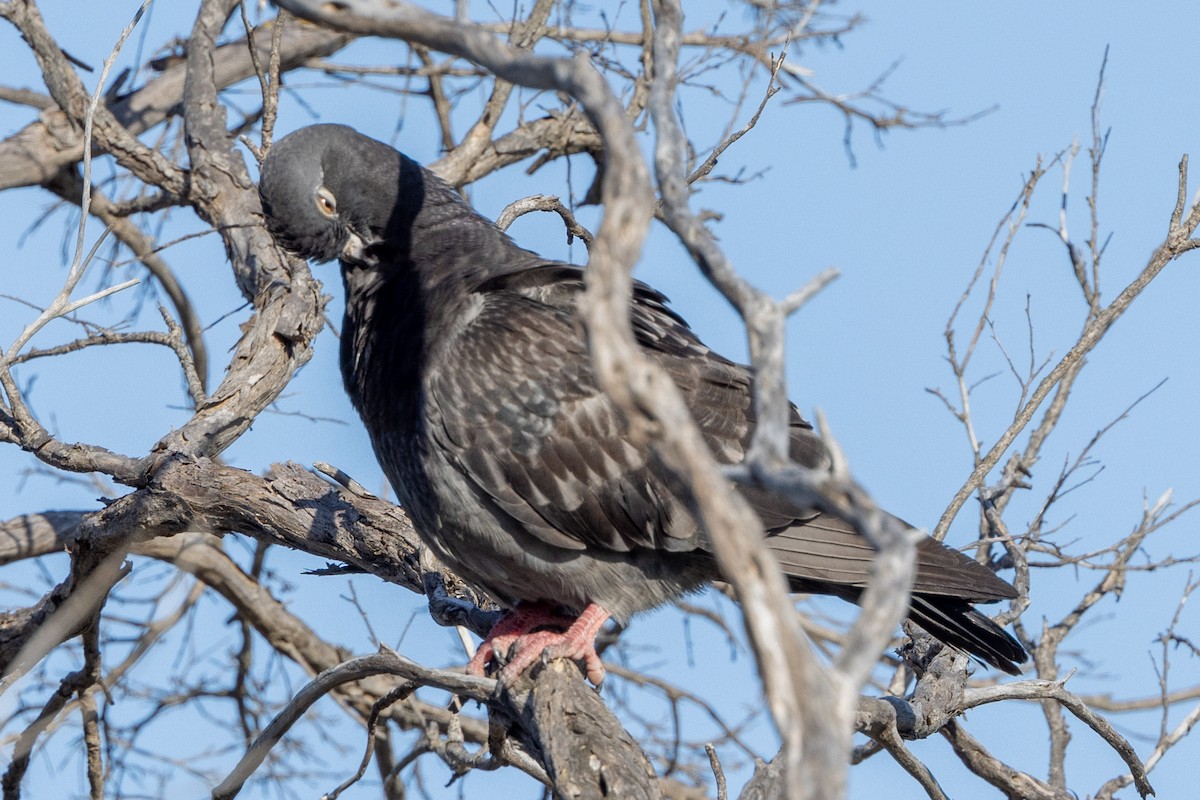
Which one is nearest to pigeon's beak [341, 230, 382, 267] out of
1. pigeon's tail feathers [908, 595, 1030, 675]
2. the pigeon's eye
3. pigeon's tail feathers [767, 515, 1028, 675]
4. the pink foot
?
the pigeon's eye

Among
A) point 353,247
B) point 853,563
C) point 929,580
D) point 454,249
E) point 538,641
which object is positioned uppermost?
point 353,247

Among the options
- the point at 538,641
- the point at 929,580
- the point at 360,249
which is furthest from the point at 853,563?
the point at 360,249

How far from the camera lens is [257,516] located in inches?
197

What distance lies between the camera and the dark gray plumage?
14.2 ft

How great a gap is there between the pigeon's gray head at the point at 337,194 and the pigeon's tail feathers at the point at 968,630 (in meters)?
2.55

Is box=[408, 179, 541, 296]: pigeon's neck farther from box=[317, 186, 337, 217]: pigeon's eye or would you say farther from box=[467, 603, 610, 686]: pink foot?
box=[467, 603, 610, 686]: pink foot

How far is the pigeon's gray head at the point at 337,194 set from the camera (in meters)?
4.79

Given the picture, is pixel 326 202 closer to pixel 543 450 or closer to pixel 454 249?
pixel 454 249

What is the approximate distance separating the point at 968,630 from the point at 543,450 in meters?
1.66

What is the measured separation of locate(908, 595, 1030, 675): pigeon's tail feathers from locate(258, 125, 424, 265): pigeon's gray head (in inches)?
101

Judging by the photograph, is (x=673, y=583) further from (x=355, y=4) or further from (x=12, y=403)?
(x=355, y=4)

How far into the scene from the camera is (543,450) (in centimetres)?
436

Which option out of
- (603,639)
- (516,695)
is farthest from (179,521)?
(603,639)

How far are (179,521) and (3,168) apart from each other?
3.23 meters
